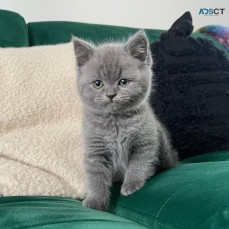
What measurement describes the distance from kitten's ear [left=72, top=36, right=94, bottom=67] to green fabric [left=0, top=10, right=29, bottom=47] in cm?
66

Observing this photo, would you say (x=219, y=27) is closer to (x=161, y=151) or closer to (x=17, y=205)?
(x=161, y=151)

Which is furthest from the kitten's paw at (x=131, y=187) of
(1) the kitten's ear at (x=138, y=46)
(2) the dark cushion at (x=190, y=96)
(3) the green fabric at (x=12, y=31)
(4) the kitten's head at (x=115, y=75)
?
(3) the green fabric at (x=12, y=31)

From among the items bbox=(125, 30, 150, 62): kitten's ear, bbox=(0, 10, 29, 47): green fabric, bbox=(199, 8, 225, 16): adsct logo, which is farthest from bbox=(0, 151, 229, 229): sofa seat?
bbox=(199, 8, 225, 16): adsct logo

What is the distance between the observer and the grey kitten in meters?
1.31

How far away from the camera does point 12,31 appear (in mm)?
2000

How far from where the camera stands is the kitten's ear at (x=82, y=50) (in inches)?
55.1

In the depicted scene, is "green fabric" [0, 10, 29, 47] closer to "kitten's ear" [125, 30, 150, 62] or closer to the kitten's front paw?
"kitten's ear" [125, 30, 150, 62]

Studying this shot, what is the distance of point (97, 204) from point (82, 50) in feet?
1.71

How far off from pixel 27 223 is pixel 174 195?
0.42 meters

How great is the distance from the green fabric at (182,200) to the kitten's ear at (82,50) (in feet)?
1.52

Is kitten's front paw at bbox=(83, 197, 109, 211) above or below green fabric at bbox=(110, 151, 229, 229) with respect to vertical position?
below

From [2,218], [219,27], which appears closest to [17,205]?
[2,218]

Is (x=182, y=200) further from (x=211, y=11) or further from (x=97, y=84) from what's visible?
(x=211, y=11)

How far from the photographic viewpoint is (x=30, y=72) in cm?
168
